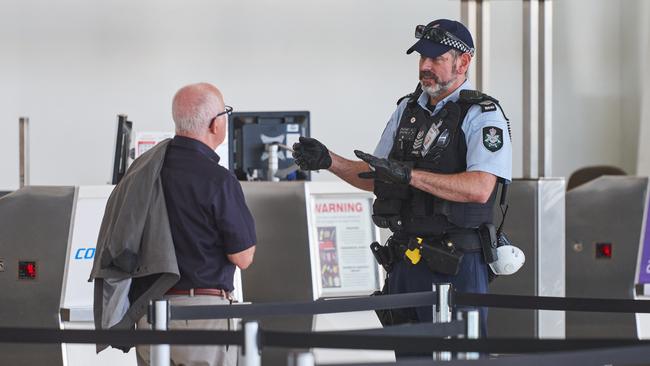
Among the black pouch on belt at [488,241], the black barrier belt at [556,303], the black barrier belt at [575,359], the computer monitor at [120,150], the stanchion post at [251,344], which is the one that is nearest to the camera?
the black barrier belt at [575,359]

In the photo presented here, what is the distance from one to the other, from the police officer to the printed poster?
6.46 ft

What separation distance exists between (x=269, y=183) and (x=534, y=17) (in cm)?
187

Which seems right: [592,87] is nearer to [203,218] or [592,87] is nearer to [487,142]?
[487,142]

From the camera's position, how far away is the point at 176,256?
3551 mm

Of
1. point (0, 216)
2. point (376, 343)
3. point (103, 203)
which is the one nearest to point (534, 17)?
point (103, 203)

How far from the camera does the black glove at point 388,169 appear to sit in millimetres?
3598

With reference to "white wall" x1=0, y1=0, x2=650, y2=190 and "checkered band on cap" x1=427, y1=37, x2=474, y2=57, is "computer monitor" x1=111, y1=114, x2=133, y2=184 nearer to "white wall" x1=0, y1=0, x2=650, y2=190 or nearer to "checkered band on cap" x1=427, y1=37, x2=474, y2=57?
"checkered band on cap" x1=427, y1=37, x2=474, y2=57

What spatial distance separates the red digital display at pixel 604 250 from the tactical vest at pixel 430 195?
2.82 m

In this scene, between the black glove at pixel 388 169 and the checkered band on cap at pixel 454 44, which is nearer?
the black glove at pixel 388 169

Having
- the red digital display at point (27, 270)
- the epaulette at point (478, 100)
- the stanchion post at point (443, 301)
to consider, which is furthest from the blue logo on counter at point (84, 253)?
the stanchion post at point (443, 301)

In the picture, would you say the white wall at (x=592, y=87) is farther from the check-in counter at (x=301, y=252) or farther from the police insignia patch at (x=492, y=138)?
the police insignia patch at (x=492, y=138)

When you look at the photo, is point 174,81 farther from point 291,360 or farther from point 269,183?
point 291,360

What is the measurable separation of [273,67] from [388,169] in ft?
20.2

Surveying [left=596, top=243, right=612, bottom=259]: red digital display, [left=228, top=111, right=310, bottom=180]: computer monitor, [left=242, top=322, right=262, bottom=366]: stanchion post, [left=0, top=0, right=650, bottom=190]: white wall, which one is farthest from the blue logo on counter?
[left=0, top=0, right=650, bottom=190]: white wall
